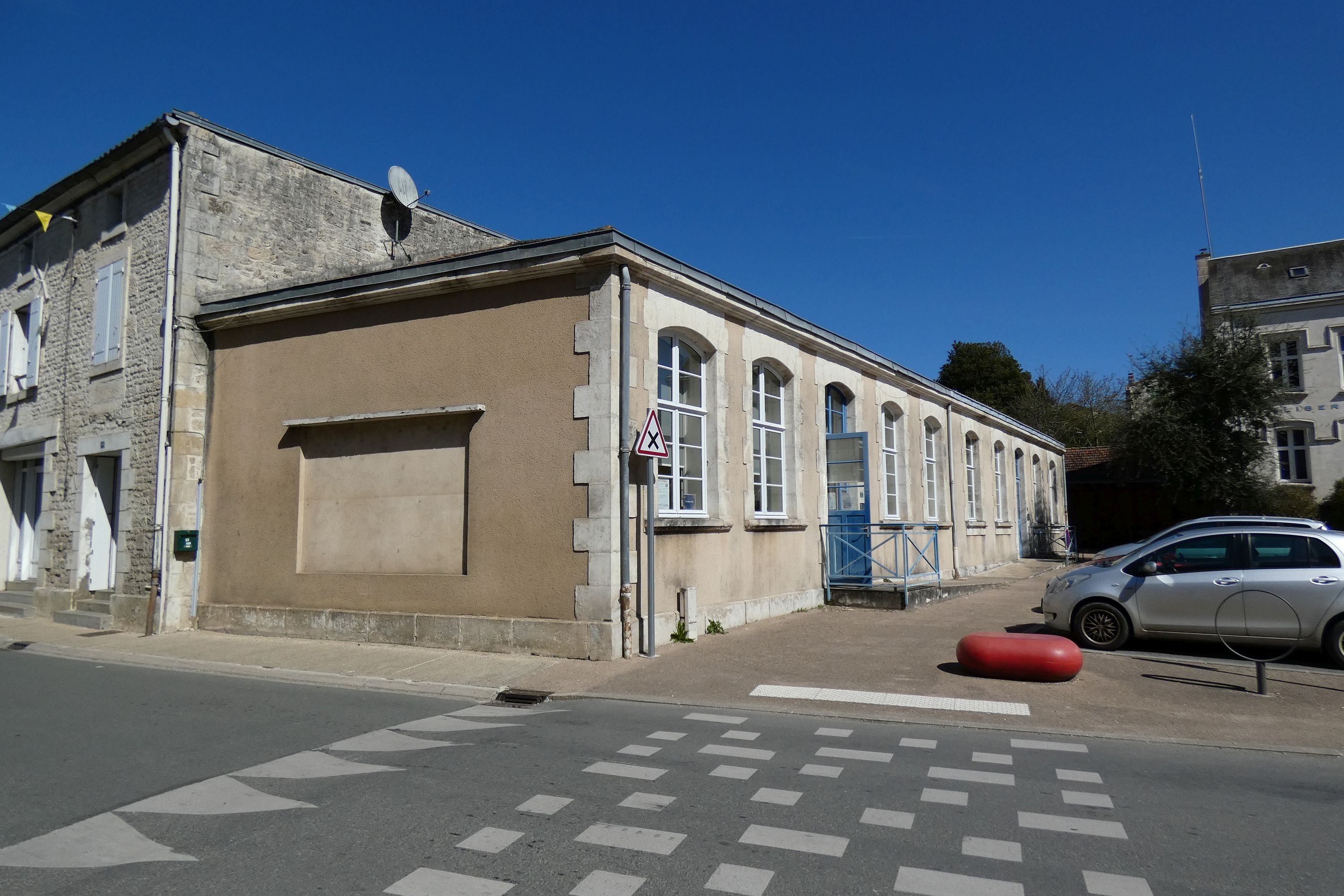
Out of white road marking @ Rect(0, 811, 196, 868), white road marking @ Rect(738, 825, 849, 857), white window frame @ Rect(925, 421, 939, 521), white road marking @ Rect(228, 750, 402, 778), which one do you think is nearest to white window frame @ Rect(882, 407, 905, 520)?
white window frame @ Rect(925, 421, 939, 521)

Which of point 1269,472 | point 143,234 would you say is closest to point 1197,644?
point 143,234

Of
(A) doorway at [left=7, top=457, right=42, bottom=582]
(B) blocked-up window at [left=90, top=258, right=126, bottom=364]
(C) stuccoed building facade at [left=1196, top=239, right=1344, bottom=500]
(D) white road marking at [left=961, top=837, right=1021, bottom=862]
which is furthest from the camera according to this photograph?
(C) stuccoed building facade at [left=1196, top=239, right=1344, bottom=500]

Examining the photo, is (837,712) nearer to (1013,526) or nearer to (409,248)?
(409,248)

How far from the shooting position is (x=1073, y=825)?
4258 mm

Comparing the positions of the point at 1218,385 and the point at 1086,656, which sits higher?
the point at 1218,385

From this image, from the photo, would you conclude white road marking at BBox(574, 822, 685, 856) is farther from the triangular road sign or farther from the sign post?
the triangular road sign

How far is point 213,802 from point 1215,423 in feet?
86.9

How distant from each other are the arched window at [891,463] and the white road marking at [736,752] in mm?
11202

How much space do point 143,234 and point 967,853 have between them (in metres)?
15.0

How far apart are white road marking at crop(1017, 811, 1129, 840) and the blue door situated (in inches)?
389

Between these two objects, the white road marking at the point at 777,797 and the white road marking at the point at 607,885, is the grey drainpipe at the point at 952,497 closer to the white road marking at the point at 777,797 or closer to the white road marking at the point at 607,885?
the white road marking at the point at 777,797

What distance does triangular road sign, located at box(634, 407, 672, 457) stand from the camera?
932 cm

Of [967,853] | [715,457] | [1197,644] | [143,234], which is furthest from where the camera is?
[143,234]

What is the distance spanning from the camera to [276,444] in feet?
39.8
